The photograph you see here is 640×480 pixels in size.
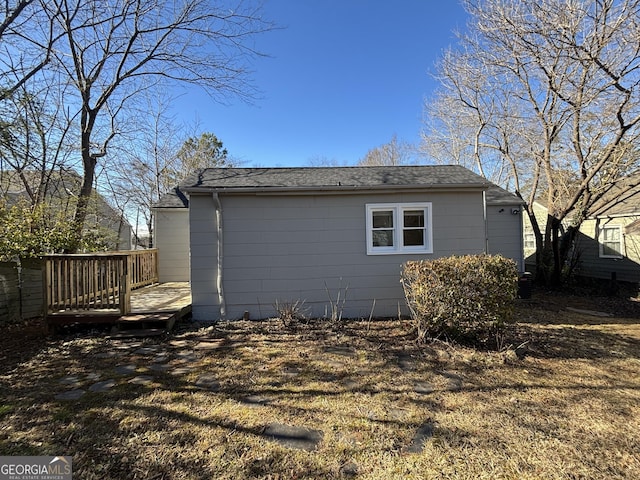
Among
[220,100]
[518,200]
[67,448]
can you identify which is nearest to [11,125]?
[220,100]

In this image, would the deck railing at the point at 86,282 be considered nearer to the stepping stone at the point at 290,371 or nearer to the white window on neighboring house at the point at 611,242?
the stepping stone at the point at 290,371

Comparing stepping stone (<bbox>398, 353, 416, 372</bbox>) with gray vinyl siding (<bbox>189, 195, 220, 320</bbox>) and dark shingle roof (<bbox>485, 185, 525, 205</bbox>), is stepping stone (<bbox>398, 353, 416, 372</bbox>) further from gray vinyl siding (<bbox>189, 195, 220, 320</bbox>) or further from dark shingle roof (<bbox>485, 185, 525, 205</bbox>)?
dark shingle roof (<bbox>485, 185, 525, 205</bbox>)

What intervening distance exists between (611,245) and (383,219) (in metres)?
11.5

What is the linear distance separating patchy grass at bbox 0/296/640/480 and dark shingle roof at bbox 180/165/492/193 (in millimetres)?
2994

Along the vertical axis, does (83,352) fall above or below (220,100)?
below

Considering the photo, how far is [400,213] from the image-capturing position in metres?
6.39

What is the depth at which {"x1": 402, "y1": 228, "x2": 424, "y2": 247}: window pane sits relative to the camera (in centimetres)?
646

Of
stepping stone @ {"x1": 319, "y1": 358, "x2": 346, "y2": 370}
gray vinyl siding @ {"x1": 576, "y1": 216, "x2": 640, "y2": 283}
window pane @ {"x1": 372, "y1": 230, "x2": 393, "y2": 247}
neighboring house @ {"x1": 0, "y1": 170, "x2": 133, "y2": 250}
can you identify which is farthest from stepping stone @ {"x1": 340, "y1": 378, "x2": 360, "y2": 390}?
gray vinyl siding @ {"x1": 576, "y1": 216, "x2": 640, "y2": 283}

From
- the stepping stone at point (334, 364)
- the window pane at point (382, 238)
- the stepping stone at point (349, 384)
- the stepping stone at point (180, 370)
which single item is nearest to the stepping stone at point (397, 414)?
the stepping stone at point (349, 384)

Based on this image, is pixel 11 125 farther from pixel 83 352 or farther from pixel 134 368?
pixel 134 368

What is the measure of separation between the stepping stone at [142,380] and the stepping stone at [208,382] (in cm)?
58

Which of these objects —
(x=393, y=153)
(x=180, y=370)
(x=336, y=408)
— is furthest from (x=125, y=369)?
(x=393, y=153)

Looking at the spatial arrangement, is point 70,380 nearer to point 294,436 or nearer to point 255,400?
point 255,400

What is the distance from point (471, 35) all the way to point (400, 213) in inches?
266
